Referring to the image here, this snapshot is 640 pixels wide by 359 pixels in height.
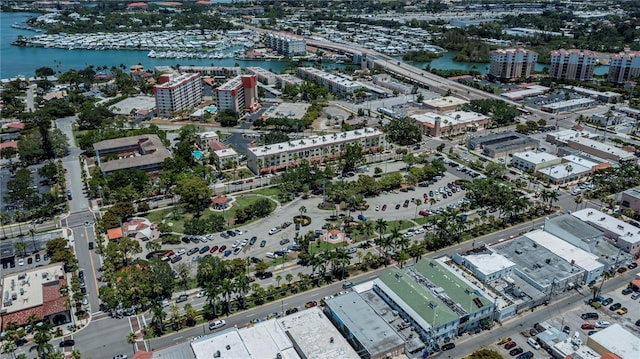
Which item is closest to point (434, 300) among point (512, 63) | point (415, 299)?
point (415, 299)

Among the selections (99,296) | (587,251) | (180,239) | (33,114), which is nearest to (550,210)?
(587,251)

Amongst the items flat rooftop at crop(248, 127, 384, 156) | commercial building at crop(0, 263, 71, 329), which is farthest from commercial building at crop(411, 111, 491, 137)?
commercial building at crop(0, 263, 71, 329)

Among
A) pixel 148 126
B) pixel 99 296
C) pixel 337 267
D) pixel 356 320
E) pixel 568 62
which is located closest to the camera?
pixel 356 320

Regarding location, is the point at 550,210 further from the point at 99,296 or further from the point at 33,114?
the point at 33,114

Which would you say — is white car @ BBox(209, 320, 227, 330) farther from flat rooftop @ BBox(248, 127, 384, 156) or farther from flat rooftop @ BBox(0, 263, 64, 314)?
flat rooftop @ BBox(248, 127, 384, 156)

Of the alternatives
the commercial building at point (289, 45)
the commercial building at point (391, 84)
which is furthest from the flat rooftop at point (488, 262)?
the commercial building at point (289, 45)

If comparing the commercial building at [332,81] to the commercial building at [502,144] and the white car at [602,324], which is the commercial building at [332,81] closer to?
the commercial building at [502,144]
